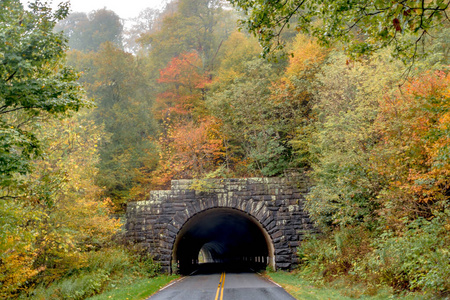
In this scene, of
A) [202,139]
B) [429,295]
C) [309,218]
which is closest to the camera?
[429,295]

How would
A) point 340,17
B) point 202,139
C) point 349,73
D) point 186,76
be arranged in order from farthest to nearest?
1. point 186,76
2. point 202,139
3. point 349,73
4. point 340,17

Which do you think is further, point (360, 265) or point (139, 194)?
point (139, 194)

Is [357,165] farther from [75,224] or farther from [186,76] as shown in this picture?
[186,76]

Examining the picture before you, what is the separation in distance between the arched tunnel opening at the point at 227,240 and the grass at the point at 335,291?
16.8 ft

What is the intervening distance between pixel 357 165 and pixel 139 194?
56.8 ft

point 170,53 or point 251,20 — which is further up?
point 170,53

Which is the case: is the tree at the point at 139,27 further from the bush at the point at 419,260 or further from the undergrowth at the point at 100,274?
the bush at the point at 419,260

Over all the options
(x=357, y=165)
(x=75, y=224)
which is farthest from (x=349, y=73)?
(x=75, y=224)

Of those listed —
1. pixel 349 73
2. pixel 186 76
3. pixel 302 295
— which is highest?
pixel 186 76

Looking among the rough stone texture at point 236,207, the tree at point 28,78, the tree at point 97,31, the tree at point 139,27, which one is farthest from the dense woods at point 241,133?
the tree at point 139,27

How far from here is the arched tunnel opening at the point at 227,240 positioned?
65.6ft

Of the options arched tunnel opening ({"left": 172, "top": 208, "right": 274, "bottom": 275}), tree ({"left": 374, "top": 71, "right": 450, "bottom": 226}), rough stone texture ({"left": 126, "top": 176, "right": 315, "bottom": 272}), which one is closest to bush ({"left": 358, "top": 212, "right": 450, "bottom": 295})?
tree ({"left": 374, "top": 71, "right": 450, "bottom": 226})

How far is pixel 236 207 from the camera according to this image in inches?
722

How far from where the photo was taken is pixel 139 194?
82.8ft
